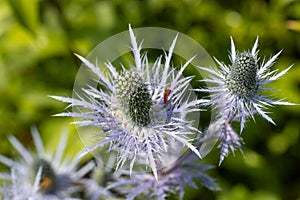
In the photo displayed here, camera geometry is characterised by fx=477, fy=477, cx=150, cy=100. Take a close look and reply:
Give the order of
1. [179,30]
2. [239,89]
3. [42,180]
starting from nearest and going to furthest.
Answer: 1. [239,89]
2. [42,180]
3. [179,30]

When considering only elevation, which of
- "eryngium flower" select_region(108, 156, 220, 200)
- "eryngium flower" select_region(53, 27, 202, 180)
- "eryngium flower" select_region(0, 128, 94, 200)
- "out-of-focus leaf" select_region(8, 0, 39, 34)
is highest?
"out-of-focus leaf" select_region(8, 0, 39, 34)

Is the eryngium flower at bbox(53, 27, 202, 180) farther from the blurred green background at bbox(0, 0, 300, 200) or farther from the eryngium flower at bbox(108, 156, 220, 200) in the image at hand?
the blurred green background at bbox(0, 0, 300, 200)

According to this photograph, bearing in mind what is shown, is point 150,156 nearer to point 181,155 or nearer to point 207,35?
point 181,155

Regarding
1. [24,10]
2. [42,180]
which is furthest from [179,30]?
[42,180]

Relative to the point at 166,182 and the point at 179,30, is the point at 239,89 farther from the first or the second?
the point at 179,30

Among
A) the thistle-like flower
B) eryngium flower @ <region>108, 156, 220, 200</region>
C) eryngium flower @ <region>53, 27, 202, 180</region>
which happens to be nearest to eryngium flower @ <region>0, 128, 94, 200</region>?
eryngium flower @ <region>108, 156, 220, 200</region>

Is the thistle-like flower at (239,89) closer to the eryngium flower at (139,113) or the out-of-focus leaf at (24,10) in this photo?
the eryngium flower at (139,113)

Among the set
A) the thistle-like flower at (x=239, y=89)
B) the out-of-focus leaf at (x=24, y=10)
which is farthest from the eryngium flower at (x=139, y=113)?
the out-of-focus leaf at (x=24, y=10)
